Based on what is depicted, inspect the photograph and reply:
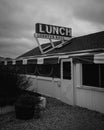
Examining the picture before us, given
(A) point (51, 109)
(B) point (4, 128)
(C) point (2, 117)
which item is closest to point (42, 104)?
(A) point (51, 109)

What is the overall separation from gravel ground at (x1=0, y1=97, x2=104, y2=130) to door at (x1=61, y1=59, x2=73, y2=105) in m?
1.29

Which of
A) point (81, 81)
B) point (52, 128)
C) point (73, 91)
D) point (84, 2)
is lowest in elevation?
point (52, 128)

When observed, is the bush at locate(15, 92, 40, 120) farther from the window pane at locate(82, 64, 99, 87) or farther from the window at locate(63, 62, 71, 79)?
the window at locate(63, 62, 71, 79)

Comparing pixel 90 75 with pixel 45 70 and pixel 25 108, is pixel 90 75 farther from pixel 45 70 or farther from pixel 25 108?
pixel 45 70

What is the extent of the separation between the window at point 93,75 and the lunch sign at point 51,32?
5541 millimetres

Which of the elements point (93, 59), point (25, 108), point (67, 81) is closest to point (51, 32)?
point (67, 81)

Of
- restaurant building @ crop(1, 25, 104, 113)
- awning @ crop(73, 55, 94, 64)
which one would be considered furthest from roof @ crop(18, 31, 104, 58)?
awning @ crop(73, 55, 94, 64)

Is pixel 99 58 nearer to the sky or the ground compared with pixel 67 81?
nearer to the sky

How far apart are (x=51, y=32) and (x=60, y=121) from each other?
8.10 metres

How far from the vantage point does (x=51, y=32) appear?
12156 millimetres

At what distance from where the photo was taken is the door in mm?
7862

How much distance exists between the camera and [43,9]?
32.5 ft

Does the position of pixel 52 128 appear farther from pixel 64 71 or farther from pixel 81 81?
pixel 64 71

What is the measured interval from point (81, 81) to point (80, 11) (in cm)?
459
